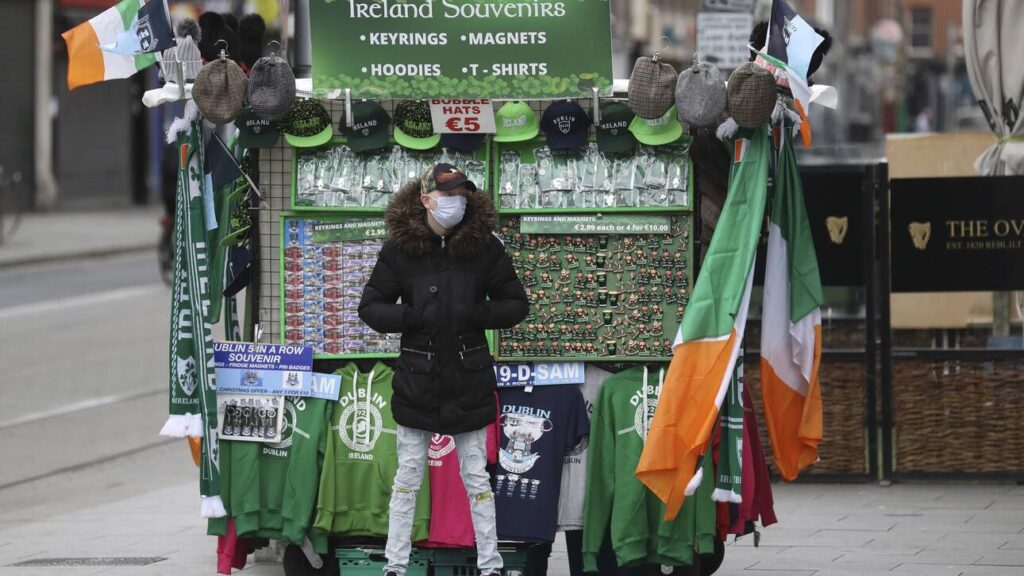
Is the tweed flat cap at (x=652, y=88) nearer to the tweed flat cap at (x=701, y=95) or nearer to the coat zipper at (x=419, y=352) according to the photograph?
the tweed flat cap at (x=701, y=95)

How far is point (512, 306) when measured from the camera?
22.3 ft

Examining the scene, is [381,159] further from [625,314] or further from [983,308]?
[983,308]

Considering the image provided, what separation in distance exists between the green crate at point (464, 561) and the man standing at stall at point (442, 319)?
31 centimetres

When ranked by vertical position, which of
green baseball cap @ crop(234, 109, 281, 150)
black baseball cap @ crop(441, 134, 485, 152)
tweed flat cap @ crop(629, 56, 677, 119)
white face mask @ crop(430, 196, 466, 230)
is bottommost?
white face mask @ crop(430, 196, 466, 230)

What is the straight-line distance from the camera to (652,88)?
22.4ft

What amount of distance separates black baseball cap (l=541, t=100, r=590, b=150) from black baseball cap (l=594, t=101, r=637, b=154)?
0.22 ft

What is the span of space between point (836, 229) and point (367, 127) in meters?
3.48

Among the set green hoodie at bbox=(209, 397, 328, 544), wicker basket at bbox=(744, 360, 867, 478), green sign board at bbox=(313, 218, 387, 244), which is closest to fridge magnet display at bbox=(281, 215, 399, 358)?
green sign board at bbox=(313, 218, 387, 244)

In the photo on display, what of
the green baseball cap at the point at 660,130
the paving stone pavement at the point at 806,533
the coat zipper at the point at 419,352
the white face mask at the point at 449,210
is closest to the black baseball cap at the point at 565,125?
the green baseball cap at the point at 660,130

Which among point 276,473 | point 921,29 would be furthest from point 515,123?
point 921,29

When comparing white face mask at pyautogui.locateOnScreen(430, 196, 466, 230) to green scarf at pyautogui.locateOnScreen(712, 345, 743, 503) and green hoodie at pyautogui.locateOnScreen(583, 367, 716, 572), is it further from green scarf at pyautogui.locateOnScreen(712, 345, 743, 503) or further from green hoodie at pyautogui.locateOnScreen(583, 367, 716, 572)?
green scarf at pyautogui.locateOnScreen(712, 345, 743, 503)

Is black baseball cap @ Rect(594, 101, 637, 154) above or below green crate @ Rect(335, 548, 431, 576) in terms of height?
above

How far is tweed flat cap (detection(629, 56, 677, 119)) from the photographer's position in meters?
6.82

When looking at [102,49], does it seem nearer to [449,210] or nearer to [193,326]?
[193,326]
